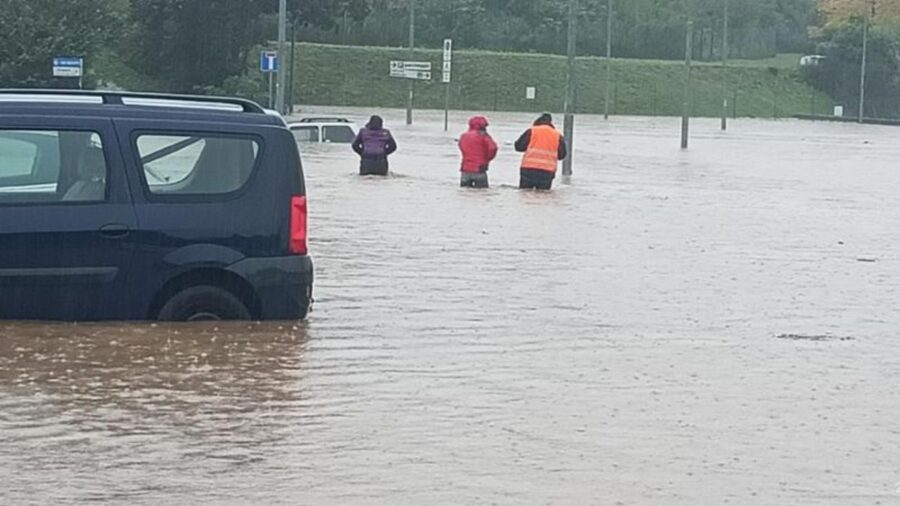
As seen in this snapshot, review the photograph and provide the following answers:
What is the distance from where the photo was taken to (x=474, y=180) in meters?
30.2

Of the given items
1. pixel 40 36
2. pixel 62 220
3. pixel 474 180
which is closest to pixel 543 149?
pixel 474 180

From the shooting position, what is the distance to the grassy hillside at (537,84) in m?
91.9

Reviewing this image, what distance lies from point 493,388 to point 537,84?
285ft

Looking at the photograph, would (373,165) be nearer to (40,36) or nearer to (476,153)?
(476,153)

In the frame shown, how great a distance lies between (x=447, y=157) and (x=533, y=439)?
3360 cm

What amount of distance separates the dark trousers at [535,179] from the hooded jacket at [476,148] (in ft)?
2.14

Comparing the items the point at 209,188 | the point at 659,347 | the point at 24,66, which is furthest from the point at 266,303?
the point at 24,66

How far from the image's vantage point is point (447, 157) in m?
42.5

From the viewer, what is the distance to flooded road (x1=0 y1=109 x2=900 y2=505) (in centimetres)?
809

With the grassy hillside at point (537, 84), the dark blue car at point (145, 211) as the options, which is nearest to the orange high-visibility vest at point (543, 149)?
the dark blue car at point (145, 211)

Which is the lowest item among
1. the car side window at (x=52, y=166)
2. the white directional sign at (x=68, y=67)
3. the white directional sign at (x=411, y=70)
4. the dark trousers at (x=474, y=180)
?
the dark trousers at (x=474, y=180)

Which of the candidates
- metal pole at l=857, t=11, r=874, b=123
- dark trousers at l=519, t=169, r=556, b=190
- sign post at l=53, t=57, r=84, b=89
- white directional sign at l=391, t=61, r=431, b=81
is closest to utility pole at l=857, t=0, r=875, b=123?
metal pole at l=857, t=11, r=874, b=123

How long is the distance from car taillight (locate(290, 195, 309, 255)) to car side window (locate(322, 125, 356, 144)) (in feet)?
118

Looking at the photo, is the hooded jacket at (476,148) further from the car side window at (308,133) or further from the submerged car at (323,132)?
the car side window at (308,133)
